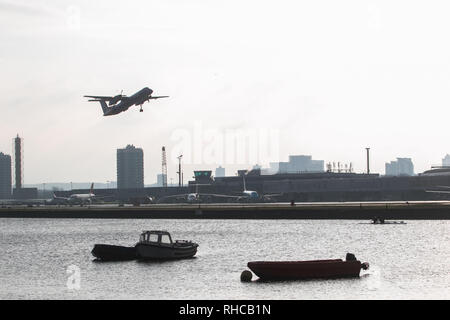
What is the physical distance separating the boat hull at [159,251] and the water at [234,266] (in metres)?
1.22

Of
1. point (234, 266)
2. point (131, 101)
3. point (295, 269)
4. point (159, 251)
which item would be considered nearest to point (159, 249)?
point (159, 251)

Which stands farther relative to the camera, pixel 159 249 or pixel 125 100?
pixel 125 100

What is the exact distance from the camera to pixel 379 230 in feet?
518

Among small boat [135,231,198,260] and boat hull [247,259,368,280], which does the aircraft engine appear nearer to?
small boat [135,231,198,260]

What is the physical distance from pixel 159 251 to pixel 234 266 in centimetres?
1135

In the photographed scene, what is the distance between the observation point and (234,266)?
101 m

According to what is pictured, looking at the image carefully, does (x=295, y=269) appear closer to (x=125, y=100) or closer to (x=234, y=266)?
(x=234, y=266)

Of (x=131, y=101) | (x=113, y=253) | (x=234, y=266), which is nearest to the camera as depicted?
(x=234, y=266)

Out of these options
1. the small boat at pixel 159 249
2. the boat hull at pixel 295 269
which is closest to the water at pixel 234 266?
the boat hull at pixel 295 269

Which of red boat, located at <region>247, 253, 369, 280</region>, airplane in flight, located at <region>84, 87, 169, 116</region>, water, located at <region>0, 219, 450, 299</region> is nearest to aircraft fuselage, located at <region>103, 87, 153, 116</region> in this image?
airplane in flight, located at <region>84, 87, 169, 116</region>
